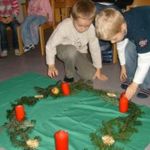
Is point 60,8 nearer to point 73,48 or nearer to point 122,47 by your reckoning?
point 73,48

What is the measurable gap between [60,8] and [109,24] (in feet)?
6.81

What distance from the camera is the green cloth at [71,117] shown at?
1556 millimetres

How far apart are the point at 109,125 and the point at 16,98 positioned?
776mm

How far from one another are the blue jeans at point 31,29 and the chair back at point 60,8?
0.20m

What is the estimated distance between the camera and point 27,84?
2.36m

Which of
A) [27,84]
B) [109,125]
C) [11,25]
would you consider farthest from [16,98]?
[11,25]

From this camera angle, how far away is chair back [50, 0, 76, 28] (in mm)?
3250

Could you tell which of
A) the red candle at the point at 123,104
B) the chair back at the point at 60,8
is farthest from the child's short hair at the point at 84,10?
the chair back at the point at 60,8

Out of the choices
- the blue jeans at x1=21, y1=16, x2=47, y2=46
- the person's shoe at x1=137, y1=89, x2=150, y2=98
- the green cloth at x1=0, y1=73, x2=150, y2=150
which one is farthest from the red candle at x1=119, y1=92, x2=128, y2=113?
the blue jeans at x1=21, y1=16, x2=47, y2=46

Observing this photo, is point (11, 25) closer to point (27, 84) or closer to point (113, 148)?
point (27, 84)

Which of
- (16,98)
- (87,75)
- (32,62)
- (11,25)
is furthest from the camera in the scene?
(11,25)

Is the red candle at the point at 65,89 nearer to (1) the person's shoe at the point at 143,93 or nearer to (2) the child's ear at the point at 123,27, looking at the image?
(1) the person's shoe at the point at 143,93

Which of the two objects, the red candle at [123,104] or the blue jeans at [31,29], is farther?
the blue jeans at [31,29]

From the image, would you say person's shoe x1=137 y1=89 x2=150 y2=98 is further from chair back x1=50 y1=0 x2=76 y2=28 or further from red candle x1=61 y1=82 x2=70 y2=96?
chair back x1=50 y1=0 x2=76 y2=28
